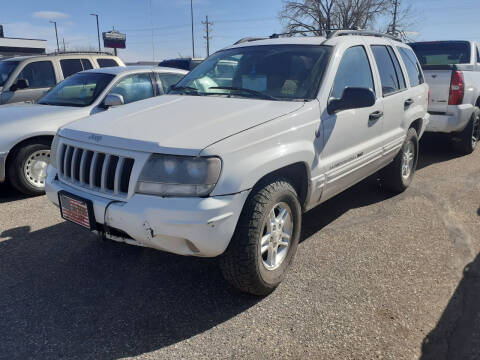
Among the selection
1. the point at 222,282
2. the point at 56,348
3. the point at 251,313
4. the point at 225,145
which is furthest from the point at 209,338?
the point at 225,145

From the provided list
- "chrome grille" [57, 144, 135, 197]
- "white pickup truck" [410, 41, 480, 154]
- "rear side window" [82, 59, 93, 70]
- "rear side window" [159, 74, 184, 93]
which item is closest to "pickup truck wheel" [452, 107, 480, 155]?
"white pickup truck" [410, 41, 480, 154]

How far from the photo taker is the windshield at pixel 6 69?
24.5 ft

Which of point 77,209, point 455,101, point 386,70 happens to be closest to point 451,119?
point 455,101

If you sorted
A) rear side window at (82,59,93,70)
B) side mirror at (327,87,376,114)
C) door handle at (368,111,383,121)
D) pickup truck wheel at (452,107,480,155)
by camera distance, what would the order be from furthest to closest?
rear side window at (82,59,93,70), pickup truck wheel at (452,107,480,155), door handle at (368,111,383,121), side mirror at (327,87,376,114)

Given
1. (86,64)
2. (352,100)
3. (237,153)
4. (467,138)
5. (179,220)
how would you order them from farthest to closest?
(86,64), (467,138), (352,100), (237,153), (179,220)

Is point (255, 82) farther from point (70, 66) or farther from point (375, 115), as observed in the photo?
point (70, 66)

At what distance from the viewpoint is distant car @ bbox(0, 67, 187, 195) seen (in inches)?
193

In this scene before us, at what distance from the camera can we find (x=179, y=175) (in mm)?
2420

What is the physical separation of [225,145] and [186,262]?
1.38 m

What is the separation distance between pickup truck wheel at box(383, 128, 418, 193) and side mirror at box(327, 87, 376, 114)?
1.90m

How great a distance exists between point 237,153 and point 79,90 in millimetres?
4185

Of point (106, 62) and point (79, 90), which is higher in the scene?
point (106, 62)

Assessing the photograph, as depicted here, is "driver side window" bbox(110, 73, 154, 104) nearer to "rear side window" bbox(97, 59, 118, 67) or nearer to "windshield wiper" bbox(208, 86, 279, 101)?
"windshield wiper" bbox(208, 86, 279, 101)

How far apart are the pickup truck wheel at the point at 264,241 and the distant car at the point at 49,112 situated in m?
2.85
